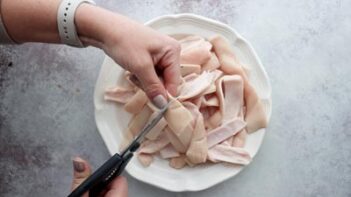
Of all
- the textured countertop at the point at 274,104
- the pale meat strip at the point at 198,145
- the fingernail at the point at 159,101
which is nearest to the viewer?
the fingernail at the point at 159,101

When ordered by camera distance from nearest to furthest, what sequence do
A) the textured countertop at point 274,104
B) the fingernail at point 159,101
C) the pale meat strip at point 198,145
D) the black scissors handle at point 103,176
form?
the black scissors handle at point 103,176 < the fingernail at point 159,101 < the pale meat strip at point 198,145 < the textured countertop at point 274,104

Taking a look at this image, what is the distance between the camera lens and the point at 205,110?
→ 41.2 inches

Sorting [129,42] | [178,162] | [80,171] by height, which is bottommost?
[178,162]

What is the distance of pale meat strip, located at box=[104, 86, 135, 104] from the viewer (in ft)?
3.39

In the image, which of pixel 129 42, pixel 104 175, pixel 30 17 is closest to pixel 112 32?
pixel 129 42

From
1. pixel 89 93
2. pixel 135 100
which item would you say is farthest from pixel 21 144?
pixel 135 100

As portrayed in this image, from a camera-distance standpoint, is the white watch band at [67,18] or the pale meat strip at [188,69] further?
the pale meat strip at [188,69]

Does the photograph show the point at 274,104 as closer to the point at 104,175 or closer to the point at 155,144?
the point at 155,144

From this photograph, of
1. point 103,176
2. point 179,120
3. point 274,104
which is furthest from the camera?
point 274,104

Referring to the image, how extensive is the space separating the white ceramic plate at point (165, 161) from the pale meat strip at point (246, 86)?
2 centimetres

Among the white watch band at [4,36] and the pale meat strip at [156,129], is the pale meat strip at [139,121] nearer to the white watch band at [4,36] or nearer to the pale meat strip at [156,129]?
the pale meat strip at [156,129]

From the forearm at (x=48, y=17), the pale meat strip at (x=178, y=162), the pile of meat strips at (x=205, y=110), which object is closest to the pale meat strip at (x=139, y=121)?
the pile of meat strips at (x=205, y=110)

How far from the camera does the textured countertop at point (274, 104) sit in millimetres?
1092

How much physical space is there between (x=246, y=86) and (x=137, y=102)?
0.24 metres
